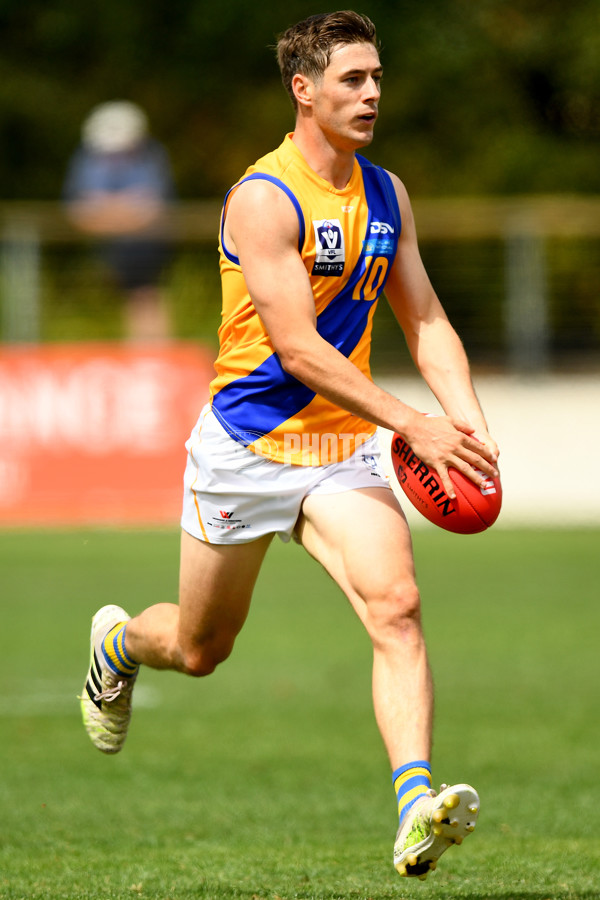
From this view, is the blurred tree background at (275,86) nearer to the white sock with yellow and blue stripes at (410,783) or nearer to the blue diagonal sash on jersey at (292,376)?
the blue diagonal sash on jersey at (292,376)

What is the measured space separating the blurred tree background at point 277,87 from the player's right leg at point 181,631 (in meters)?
21.0

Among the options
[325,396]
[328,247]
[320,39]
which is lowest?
[325,396]

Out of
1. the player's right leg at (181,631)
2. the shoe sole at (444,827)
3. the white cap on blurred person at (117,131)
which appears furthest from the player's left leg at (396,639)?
the white cap on blurred person at (117,131)

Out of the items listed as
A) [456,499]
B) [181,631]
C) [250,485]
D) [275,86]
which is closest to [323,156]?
[250,485]

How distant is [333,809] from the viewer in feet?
22.8

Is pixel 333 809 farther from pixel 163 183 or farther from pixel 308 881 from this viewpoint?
pixel 163 183

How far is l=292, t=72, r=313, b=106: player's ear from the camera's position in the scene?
17.3 ft

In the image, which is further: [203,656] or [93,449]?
[93,449]

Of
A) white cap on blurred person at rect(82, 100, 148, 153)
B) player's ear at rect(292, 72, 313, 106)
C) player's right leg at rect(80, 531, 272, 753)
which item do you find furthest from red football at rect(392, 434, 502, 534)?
white cap on blurred person at rect(82, 100, 148, 153)

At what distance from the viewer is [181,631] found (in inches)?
226

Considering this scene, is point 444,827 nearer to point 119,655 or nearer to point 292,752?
point 119,655

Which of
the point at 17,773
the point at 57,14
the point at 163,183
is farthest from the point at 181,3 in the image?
the point at 17,773

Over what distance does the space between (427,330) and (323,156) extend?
0.76 meters

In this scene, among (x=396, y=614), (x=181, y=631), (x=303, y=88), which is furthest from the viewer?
(x=181, y=631)
